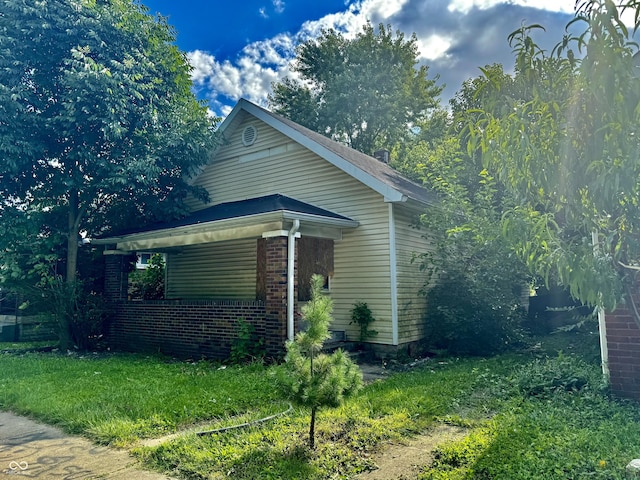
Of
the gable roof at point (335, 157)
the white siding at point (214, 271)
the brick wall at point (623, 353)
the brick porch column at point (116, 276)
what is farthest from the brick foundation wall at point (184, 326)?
the brick wall at point (623, 353)

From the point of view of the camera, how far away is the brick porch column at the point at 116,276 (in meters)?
11.1

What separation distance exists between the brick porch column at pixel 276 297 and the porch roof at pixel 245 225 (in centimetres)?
31

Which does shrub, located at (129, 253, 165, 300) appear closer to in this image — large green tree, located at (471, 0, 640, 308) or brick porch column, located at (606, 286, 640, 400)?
brick porch column, located at (606, 286, 640, 400)

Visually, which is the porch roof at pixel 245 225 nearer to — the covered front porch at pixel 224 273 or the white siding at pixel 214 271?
the covered front porch at pixel 224 273

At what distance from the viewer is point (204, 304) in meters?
9.46

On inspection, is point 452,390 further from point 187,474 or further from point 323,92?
point 323,92

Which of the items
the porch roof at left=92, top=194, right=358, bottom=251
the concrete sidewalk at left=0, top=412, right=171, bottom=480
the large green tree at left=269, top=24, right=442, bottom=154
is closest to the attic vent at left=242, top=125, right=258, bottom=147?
the porch roof at left=92, top=194, right=358, bottom=251

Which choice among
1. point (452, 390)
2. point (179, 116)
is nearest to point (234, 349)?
point (452, 390)

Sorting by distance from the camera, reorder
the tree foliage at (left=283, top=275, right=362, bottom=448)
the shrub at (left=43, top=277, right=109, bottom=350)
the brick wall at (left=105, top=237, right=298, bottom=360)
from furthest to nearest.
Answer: the shrub at (left=43, top=277, right=109, bottom=350) < the brick wall at (left=105, top=237, right=298, bottom=360) < the tree foliage at (left=283, top=275, right=362, bottom=448)

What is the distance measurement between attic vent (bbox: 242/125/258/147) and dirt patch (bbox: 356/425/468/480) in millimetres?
9054

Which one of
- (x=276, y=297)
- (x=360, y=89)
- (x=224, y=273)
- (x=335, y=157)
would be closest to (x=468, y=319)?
(x=276, y=297)

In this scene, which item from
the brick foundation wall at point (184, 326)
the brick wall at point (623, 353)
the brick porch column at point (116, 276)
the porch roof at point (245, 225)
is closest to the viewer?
the brick wall at point (623, 353)

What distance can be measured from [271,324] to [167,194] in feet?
20.2

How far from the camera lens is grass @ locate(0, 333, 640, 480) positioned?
3562 millimetres
